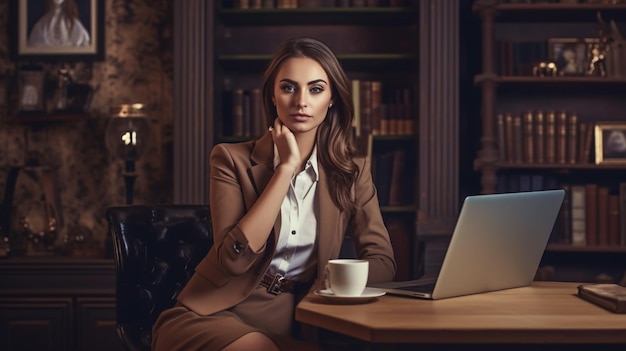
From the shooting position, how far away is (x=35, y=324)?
12.2 feet

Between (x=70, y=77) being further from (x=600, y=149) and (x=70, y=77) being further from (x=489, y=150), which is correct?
(x=600, y=149)

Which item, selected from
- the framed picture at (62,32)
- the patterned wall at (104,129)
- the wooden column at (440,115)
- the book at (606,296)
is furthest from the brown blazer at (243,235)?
the framed picture at (62,32)

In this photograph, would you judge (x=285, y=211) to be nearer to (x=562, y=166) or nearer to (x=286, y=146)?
(x=286, y=146)

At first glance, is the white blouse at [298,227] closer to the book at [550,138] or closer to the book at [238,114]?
the book at [238,114]

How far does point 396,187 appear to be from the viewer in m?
4.00

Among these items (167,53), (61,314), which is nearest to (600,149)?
(167,53)

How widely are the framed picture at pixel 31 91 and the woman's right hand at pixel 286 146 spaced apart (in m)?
2.39

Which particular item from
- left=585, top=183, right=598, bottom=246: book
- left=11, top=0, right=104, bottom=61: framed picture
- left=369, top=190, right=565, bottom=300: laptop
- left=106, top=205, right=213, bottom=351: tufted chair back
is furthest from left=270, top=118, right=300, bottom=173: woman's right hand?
left=11, top=0, right=104, bottom=61: framed picture

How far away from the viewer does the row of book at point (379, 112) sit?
3975 millimetres

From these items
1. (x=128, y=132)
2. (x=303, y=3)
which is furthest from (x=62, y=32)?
(x=303, y=3)

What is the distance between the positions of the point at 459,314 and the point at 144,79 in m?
3.03

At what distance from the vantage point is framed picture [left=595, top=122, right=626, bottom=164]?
151 inches

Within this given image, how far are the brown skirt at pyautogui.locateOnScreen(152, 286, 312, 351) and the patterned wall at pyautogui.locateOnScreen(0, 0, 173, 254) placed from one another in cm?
222

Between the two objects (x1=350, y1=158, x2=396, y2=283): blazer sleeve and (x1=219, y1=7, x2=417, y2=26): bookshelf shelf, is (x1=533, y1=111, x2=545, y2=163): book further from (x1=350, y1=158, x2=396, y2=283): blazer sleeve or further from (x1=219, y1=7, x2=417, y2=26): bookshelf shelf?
(x1=350, y1=158, x2=396, y2=283): blazer sleeve
